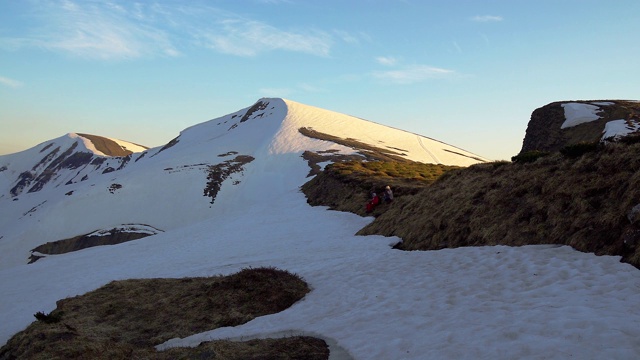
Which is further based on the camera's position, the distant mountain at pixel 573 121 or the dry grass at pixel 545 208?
the distant mountain at pixel 573 121

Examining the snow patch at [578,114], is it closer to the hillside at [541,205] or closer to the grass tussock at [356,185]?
the hillside at [541,205]

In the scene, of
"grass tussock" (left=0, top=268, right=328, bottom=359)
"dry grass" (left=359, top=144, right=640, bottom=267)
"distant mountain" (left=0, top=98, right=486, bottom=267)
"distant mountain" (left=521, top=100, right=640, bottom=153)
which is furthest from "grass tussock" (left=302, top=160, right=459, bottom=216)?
"distant mountain" (left=0, top=98, right=486, bottom=267)

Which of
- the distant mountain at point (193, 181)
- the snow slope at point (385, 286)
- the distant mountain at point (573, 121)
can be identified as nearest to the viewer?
the snow slope at point (385, 286)

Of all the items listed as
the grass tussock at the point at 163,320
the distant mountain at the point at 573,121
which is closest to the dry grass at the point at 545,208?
the grass tussock at the point at 163,320

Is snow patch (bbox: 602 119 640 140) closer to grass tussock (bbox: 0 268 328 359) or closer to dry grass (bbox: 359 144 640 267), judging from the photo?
dry grass (bbox: 359 144 640 267)

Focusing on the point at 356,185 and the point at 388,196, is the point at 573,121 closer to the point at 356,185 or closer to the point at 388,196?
the point at 388,196

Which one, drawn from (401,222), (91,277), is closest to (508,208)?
(401,222)

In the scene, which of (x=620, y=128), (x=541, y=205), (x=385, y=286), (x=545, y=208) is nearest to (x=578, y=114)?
(x=620, y=128)

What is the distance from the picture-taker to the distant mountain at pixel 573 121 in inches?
1275

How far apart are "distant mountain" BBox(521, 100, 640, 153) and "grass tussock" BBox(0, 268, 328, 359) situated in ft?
89.7

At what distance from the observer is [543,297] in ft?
30.6

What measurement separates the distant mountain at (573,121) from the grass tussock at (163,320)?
27.3m

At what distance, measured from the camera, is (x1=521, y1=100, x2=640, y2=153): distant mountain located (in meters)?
32.4

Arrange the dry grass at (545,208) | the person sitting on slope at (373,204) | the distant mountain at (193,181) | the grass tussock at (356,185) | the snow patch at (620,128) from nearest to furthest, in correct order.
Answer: the dry grass at (545,208), the snow patch at (620,128), the person sitting on slope at (373,204), the grass tussock at (356,185), the distant mountain at (193,181)
